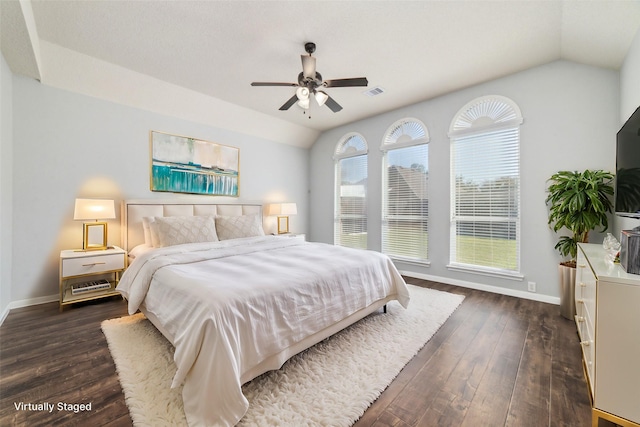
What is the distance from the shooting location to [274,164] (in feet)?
18.3

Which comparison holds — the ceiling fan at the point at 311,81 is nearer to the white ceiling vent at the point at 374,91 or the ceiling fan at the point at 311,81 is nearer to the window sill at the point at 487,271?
the white ceiling vent at the point at 374,91

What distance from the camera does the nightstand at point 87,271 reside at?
9.67ft

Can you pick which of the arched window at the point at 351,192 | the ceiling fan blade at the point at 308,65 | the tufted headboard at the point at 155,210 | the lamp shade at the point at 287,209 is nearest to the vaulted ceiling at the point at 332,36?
the ceiling fan blade at the point at 308,65

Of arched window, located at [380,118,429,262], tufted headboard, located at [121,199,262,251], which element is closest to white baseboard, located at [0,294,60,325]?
tufted headboard, located at [121,199,262,251]

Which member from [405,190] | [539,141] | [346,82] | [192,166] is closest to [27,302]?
[192,166]

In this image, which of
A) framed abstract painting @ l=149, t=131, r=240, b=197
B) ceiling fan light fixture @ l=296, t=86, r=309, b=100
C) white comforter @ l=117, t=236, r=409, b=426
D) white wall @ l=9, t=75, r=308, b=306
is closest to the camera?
white comforter @ l=117, t=236, r=409, b=426

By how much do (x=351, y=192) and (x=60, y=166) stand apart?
4.53 metres

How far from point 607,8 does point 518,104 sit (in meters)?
1.37

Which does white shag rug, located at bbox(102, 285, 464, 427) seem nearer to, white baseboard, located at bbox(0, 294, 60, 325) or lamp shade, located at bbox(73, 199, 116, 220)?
white baseboard, located at bbox(0, 294, 60, 325)

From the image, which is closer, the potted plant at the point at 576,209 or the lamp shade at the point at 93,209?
the potted plant at the point at 576,209

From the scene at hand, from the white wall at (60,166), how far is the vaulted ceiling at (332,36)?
0.44 metres

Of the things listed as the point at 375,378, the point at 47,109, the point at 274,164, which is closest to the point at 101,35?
the point at 47,109

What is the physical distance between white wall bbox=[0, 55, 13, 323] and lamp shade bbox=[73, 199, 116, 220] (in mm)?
550

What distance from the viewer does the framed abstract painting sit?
3988 mm
